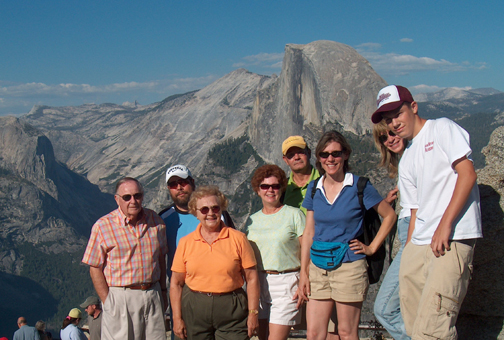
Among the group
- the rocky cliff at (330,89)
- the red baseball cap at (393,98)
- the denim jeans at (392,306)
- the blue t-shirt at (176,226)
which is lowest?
the denim jeans at (392,306)

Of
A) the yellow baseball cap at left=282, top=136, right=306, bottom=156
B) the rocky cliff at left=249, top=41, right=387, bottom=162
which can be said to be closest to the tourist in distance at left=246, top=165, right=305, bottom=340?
the yellow baseball cap at left=282, top=136, right=306, bottom=156

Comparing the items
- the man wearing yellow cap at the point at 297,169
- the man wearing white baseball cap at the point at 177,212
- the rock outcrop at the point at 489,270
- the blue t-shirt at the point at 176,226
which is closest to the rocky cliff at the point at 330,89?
the man wearing yellow cap at the point at 297,169

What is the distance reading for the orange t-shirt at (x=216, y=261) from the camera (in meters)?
5.51

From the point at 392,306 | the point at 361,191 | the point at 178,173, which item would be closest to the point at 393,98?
the point at 361,191

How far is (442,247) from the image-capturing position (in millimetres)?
4125

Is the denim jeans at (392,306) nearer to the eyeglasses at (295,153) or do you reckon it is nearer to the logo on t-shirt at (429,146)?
the logo on t-shirt at (429,146)

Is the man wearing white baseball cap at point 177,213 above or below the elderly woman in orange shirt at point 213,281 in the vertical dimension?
above

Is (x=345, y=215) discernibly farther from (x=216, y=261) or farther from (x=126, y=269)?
(x=126, y=269)

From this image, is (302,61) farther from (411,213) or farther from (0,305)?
(411,213)

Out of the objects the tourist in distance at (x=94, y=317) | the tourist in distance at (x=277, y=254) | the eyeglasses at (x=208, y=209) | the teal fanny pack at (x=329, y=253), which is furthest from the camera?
the tourist in distance at (x=94, y=317)

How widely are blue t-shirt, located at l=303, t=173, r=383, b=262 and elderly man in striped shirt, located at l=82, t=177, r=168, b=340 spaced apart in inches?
95.7

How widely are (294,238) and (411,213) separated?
1.59 meters

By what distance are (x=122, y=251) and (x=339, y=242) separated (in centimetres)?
296

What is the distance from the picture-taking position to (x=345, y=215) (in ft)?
17.4
